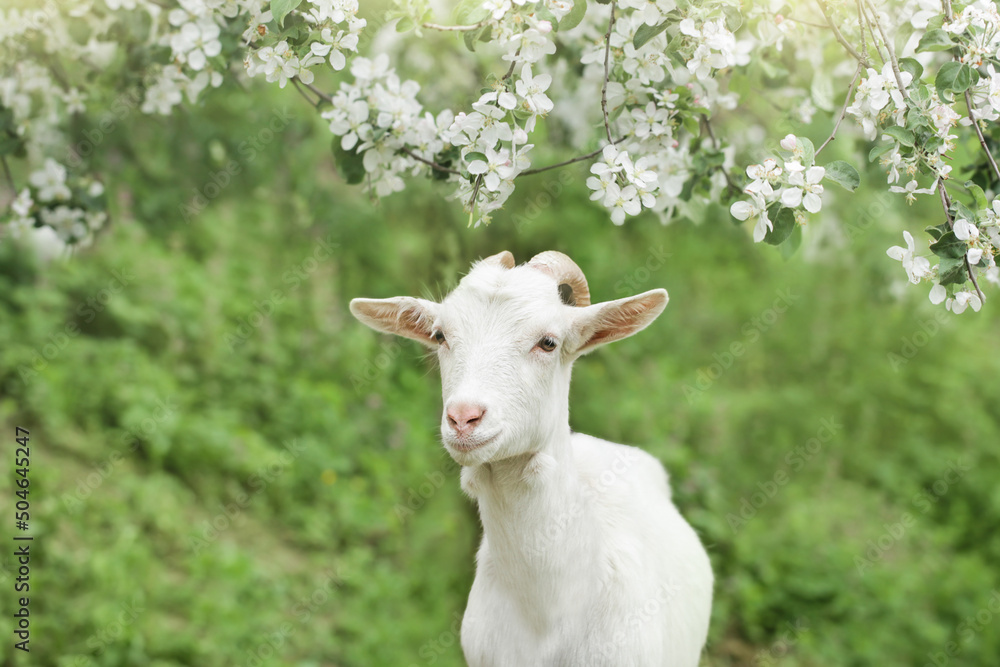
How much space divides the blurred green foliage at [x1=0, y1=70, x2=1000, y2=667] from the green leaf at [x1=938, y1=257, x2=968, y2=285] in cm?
274

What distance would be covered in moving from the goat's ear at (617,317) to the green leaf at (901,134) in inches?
27.1

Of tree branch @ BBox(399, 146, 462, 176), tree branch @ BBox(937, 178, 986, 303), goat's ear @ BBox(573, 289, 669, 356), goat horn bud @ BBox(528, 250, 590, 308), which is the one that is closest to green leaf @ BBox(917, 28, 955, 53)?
tree branch @ BBox(937, 178, 986, 303)

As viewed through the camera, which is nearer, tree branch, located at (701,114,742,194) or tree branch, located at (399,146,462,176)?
tree branch, located at (399,146,462,176)

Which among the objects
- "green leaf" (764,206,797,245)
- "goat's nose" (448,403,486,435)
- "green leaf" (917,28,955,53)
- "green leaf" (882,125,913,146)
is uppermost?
"green leaf" (917,28,955,53)

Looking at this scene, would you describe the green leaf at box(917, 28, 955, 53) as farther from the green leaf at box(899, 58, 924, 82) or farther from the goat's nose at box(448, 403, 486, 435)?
the goat's nose at box(448, 403, 486, 435)

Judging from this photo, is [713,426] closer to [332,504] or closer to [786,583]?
[786,583]

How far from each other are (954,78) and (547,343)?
1239 millimetres

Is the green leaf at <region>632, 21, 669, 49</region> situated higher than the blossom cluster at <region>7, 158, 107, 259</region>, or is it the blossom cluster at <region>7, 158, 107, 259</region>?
the green leaf at <region>632, 21, 669, 49</region>

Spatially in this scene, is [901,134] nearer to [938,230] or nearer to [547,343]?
→ [938,230]

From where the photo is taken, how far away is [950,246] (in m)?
2.09


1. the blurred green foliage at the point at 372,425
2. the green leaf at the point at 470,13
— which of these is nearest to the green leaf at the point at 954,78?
the green leaf at the point at 470,13

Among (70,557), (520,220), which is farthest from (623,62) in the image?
(70,557)

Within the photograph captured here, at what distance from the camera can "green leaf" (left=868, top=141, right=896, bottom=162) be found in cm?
218

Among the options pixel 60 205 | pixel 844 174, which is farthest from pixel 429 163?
pixel 60 205
